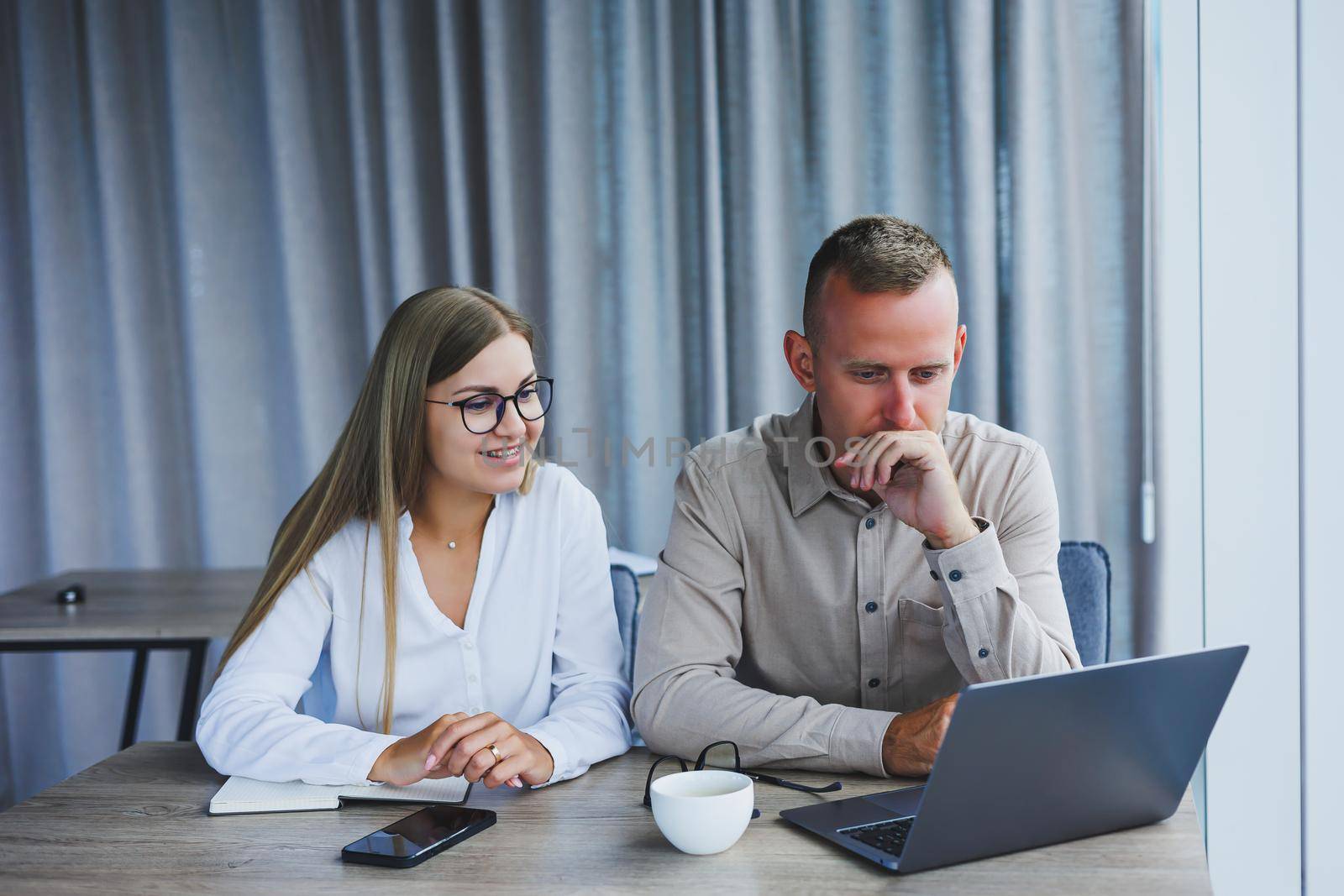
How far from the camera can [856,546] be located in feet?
4.82

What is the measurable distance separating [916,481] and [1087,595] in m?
0.48

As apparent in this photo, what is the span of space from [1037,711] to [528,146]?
8.33 feet

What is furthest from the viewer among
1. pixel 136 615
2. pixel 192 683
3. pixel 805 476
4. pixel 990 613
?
pixel 192 683

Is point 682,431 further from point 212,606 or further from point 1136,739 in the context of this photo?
point 1136,739

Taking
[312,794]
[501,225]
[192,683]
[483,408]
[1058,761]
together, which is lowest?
[192,683]

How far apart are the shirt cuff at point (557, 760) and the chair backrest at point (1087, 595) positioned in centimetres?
82

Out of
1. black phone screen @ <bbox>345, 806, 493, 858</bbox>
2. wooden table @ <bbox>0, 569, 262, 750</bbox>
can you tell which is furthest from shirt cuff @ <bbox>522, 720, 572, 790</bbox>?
wooden table @ <bbox>0, 569, 262, 750</bbox>

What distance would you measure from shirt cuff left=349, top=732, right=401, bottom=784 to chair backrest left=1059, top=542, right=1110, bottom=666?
1.01m

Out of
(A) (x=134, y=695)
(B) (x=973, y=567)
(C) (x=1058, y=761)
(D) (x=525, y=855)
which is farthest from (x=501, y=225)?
(C) (x=1058, y=761)

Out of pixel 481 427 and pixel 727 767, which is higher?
pixel 481 427

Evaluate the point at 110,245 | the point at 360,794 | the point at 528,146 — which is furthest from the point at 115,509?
the point at 360,794

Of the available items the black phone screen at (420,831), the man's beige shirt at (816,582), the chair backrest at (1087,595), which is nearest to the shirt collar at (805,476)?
the man's beige shirt at (816,582)

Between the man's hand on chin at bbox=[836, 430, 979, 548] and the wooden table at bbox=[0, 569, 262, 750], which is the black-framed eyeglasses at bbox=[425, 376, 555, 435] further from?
the wooden table at bbox=[0, 569, 262, 750]

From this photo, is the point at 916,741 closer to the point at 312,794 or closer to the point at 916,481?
the point at 916,481
